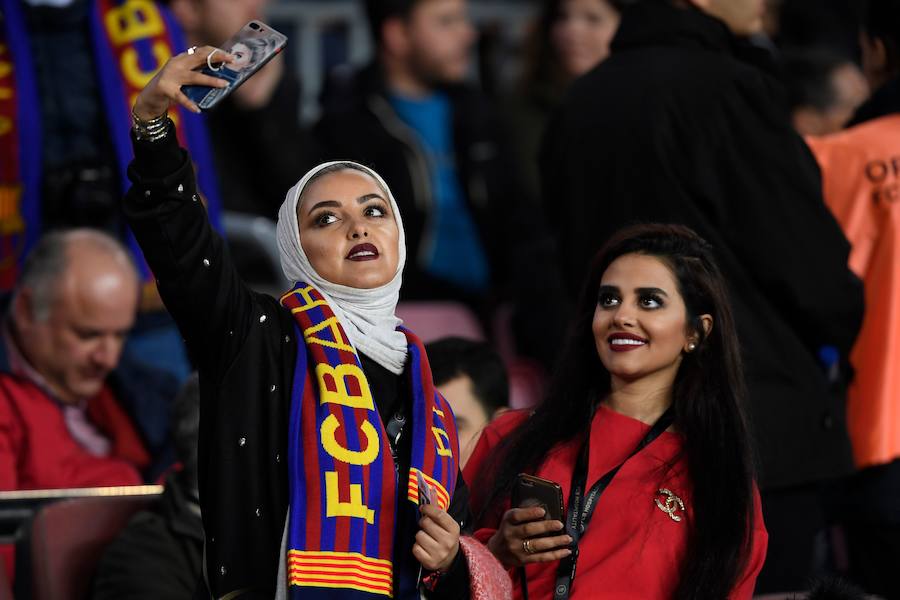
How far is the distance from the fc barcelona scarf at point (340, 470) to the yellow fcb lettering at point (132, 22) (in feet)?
8.75

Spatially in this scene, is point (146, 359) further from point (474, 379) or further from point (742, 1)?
point (742, 1)

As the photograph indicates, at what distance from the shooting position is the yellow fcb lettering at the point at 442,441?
2877 mm

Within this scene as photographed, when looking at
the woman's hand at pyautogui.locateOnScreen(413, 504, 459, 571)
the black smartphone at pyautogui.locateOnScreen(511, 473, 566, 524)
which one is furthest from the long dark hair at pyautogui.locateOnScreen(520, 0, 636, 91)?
the woman's hand at pyautogui.locateOnScreen(413, 504, 459, 571)

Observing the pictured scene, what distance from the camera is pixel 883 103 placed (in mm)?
4469

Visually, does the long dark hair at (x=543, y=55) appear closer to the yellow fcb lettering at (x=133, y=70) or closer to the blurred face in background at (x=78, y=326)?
the yellow fcb lettering at (x=133, y=70)

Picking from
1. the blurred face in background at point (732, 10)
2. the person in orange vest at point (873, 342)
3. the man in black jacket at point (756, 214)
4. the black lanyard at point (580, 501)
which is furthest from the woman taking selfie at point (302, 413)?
the person in orange vest at point (873, 342)

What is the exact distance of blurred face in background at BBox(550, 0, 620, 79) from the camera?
607 centimetres

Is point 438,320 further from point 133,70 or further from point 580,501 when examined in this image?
point 580,501

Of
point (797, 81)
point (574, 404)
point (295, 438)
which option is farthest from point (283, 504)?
point (797, 81)

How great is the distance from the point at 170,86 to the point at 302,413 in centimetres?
63

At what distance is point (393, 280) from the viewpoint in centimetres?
295

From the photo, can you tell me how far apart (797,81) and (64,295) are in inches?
108

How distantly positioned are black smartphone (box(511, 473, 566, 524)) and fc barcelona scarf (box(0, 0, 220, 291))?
2.42 meters

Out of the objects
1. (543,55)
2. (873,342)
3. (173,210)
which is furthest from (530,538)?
(543,55)
